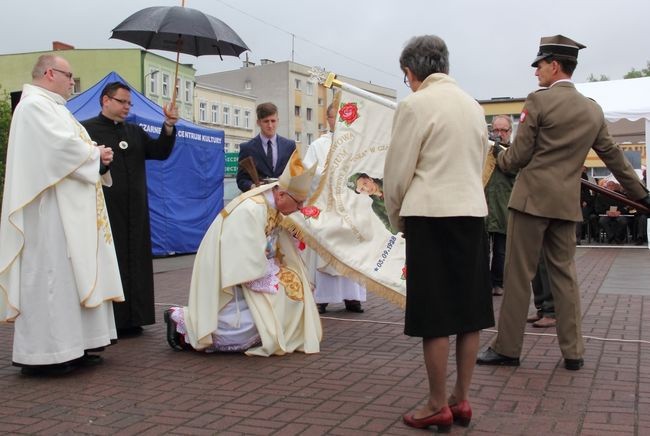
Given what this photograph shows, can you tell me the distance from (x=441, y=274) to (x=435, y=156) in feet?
1.81

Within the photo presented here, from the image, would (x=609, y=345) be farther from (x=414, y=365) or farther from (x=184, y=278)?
(x=184, y=278)

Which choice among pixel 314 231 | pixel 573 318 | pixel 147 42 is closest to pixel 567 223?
pixel 573 318

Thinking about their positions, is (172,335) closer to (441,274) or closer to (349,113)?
(349,113)

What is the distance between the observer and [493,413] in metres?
3.91

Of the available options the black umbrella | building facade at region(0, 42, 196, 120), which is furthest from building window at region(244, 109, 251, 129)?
the black umbrella

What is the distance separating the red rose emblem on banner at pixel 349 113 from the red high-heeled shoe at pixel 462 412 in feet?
10.7

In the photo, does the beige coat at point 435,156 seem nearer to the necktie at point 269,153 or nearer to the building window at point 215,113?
the necktie at point 269,153

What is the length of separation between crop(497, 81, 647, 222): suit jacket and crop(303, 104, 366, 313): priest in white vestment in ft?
8.21

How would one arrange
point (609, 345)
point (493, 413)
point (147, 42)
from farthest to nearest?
1. point (147, 42)
2. point (609, 345)
3. point (493, 413)

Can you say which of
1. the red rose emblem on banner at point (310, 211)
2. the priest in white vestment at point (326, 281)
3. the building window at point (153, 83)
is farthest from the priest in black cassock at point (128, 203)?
the building window at point (153, 83)

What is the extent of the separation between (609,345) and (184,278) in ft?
21.1

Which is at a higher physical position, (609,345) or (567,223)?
(567,223)

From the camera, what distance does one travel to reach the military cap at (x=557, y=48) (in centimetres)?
491

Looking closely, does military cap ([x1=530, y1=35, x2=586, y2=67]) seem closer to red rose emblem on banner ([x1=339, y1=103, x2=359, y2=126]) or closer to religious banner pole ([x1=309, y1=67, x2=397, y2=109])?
religious banner pole ([x1=309, y1=67, x2=397, y2=109])
